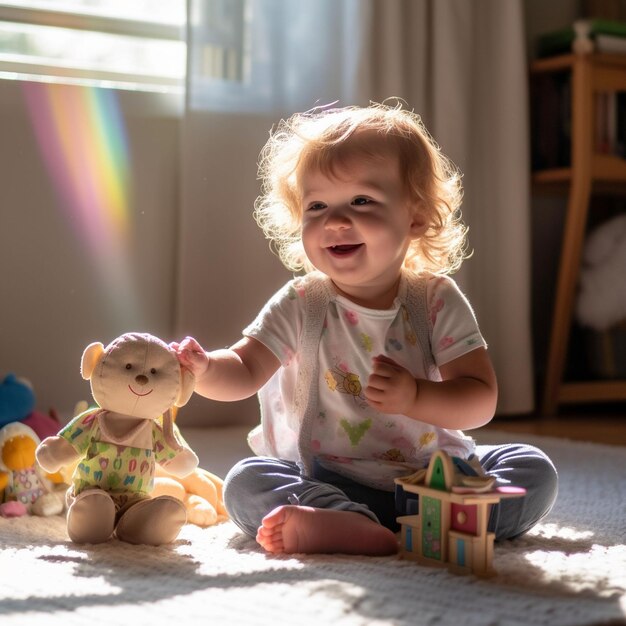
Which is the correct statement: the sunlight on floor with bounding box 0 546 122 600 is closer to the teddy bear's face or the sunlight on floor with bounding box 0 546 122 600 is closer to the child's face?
the teddy bear's face

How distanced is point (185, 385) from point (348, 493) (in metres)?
0.23

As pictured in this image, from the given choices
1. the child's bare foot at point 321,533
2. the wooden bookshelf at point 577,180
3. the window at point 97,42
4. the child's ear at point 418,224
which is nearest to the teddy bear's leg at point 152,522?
the child's bare foot at point 321,533

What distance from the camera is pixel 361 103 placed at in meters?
2.18

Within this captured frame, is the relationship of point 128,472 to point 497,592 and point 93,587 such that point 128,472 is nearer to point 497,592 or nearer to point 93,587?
point 93,587

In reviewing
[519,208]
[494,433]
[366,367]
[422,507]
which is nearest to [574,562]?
[422,507]

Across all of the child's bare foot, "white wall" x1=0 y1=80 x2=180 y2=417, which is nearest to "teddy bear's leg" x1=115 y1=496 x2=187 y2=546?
the child's bare foot

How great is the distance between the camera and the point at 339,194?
118cm

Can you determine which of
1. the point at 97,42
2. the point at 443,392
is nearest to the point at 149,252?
the point at 97,42

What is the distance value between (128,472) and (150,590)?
9.6 inches

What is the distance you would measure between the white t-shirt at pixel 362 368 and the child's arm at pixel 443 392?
0.03 metres

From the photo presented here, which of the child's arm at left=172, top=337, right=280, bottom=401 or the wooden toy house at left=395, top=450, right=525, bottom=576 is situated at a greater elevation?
the child's arm at left=172, top=337, right=280, bottom=401

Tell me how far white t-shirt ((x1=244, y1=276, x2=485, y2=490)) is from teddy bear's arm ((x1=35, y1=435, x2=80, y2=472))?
270 millimetres

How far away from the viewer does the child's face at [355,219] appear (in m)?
1.16

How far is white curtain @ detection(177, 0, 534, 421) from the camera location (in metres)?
2.08
